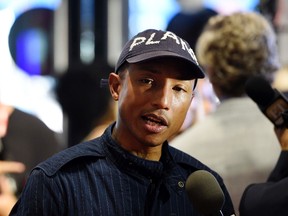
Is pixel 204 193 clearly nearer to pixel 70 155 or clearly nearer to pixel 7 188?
pixel 70 155

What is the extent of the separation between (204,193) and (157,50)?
0.43 metres

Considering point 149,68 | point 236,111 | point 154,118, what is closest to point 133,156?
point 154,118

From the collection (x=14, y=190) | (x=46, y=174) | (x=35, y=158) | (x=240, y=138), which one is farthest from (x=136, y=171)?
(x=35, y=158)

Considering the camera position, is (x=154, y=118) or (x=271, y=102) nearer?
(x=154, y=118)

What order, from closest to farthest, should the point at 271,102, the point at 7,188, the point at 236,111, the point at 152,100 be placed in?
the point at 152,100, the point at 271,102, the point at 236,111, the point at 7,188

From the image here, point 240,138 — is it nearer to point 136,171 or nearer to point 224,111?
point 224,111

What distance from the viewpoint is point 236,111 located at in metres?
3.82

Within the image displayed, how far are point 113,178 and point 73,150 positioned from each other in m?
0.14

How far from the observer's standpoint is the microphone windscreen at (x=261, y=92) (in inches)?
123

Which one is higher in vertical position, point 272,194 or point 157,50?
point 157,50

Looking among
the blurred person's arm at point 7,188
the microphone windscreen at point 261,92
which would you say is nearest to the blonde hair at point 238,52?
the microphone windscreen at point 261,92

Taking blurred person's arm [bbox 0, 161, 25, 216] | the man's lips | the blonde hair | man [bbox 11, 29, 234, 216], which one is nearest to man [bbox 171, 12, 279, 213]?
the blonde hair

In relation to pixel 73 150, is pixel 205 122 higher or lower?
lower

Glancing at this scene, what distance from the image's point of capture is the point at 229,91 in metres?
3.88
